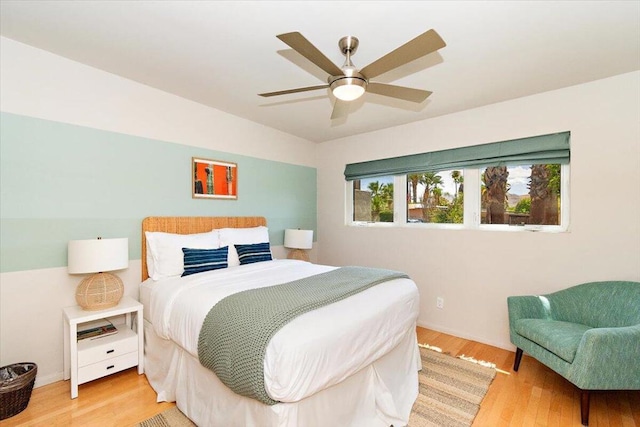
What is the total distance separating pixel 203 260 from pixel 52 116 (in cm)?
161

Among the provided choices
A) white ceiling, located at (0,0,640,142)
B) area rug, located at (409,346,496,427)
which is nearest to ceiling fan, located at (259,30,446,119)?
white ceiling, located at (0,0,640,142)

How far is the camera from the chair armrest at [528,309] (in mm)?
2498

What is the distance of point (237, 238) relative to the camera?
3.21 m

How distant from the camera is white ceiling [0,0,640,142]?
1.68 metres

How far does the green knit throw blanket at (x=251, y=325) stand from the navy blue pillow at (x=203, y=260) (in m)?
0.96

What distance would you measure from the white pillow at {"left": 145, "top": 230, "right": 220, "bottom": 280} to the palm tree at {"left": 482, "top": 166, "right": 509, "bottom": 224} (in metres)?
3.05

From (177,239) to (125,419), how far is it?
1.38 metres

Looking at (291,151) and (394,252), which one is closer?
(394,252)

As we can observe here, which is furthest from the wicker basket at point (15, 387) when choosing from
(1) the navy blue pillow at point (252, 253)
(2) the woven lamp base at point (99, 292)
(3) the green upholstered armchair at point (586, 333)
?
(3) the green upholstered armchair at point (586, 333)

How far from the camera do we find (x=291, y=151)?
426 centimetres

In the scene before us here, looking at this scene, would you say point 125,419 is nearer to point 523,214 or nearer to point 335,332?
point 335,332

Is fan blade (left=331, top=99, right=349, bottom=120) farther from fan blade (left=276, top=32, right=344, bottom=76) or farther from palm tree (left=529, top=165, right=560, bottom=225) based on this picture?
palm tree (left=529, top=165, right=560, bottom=225)

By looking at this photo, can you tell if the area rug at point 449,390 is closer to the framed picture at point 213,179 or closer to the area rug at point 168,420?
the area rug at point 168,420

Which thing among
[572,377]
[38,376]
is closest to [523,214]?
[572,377]
